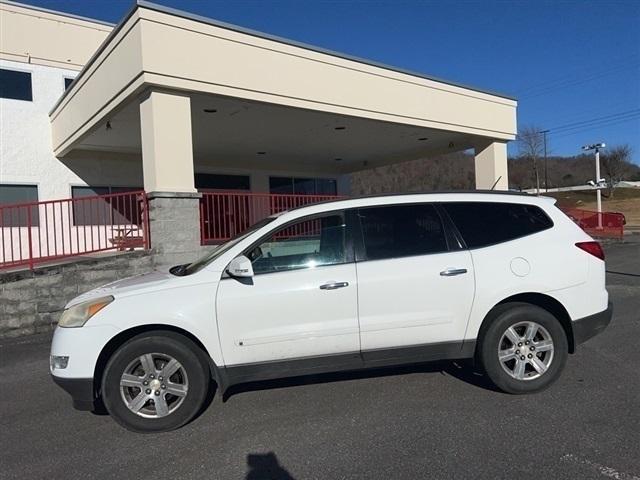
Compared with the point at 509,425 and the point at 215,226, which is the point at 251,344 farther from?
the point at 215,226

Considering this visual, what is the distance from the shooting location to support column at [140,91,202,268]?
8320 mm

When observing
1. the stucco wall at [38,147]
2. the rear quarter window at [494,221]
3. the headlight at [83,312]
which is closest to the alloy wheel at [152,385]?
the headlight at [83,312]

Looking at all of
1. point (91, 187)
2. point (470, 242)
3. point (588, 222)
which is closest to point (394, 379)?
point (470, 242)

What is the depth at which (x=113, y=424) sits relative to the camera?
3996 millimetres

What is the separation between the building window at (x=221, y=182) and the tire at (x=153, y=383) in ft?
43.3

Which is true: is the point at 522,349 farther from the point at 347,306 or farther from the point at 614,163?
the point at 614,163

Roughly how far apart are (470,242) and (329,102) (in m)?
7.20

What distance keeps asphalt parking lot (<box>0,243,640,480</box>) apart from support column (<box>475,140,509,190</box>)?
10.0 metres

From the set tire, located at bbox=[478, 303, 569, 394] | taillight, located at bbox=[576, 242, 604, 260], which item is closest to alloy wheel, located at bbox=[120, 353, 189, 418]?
tire, located at bbox=[478, 303, 569, 394]

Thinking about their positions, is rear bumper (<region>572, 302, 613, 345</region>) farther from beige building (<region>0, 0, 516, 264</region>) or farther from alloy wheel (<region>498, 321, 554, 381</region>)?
beige building (<region>0, 0, 516, 264</region>)

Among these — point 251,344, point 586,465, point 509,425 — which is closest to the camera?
point 586,465

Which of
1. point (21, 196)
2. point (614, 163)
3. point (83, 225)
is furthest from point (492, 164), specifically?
point (614, 163)

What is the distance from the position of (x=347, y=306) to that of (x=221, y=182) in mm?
14026

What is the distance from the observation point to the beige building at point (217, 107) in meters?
8.48
